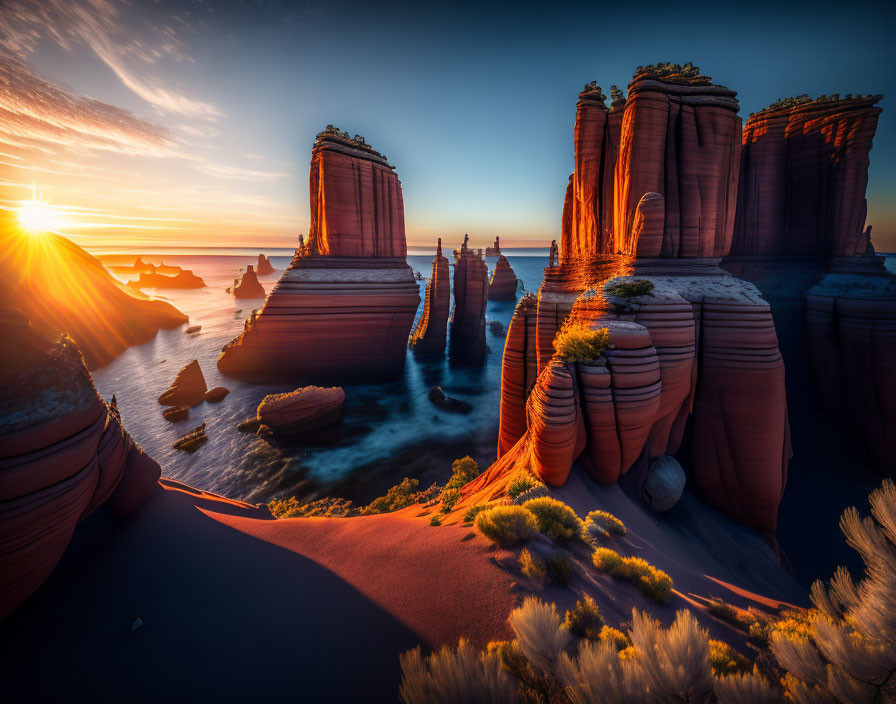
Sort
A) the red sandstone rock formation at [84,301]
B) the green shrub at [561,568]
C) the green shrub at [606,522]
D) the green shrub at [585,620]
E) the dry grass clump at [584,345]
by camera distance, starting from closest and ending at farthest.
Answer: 1. the green shrub at [585,620]
2. the green shrub at [561,568]
3. the green shrub at [606,522]
4. the dry grass clump at [584,345]
5. the red sandstone rock formation at [84,301]

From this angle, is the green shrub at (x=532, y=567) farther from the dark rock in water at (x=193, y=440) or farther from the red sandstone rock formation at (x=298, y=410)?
the dark rock in water at (x=193, y=440)

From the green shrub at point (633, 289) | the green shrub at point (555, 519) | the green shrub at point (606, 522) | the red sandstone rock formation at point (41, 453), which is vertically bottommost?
the green shrub at point (606, 522)

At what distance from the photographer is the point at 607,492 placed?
21.3ft

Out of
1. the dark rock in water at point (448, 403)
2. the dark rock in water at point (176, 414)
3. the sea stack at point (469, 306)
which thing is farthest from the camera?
the sea stack at point (469, 306)

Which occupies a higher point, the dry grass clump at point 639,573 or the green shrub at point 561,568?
the green shrub at point 561,568

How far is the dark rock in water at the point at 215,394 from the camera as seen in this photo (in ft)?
71.0

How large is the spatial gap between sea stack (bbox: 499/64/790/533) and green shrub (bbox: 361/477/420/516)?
469cm

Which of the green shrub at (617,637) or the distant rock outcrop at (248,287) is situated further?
the distant rock outcrop at (248,287)

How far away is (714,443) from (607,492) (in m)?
4.89

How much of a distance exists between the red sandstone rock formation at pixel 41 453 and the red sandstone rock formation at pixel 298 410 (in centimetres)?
1329

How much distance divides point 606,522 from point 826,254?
19.7m

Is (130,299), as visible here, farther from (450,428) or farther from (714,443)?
(714,443)

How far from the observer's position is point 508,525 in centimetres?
424

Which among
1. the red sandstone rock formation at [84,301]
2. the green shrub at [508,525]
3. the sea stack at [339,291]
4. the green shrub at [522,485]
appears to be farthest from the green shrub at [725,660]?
the red sandstone rock formation at [84,301]
